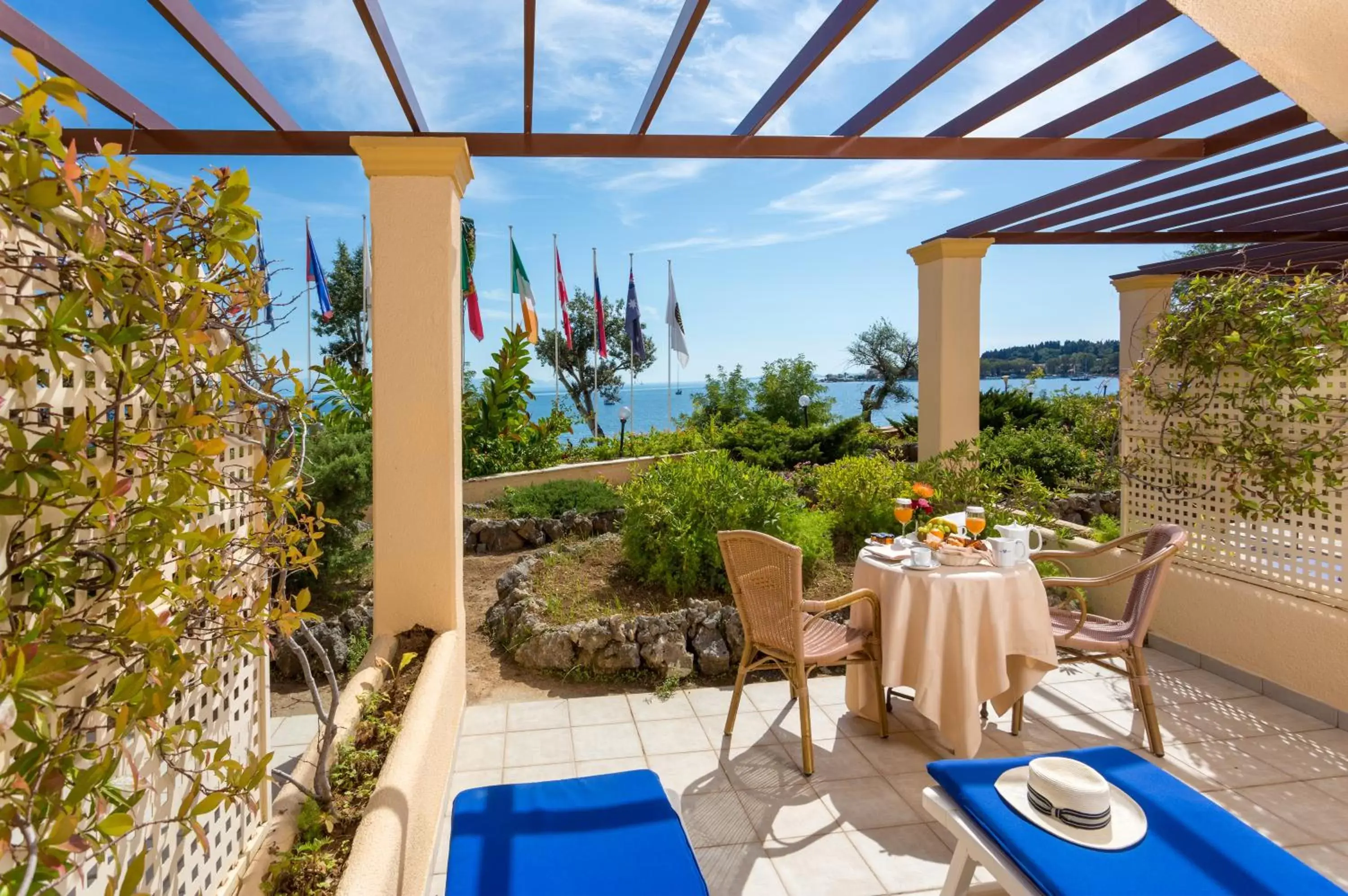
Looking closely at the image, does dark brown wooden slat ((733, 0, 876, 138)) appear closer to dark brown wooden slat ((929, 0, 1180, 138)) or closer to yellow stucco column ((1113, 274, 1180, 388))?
dark brown wooden slat ((929, 0, 1180, 138))

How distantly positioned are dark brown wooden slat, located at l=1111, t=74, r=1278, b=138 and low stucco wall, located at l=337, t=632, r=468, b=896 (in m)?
4.56

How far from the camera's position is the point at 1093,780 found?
2043 mm

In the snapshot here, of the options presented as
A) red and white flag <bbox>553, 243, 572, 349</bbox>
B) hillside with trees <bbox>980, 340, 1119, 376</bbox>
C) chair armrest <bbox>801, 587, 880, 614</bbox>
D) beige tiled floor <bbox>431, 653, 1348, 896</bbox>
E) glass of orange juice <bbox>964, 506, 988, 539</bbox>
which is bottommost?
beige tiled floor <bbox>431, 653, 1348, 896</bbox>

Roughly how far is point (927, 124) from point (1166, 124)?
1.29 metres

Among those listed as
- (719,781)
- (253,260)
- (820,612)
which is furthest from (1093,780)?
(253,260)

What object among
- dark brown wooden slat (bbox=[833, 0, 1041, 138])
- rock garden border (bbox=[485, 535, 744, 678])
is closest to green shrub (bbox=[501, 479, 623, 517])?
rock garden border (bbox=[485, 535, 744, 678])

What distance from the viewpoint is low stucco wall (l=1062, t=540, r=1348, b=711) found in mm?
3748

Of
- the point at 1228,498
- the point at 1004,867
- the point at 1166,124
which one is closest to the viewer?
the point at 1004,867

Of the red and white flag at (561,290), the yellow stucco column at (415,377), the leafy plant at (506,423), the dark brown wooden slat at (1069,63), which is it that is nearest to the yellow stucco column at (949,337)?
the dark brown wooden slat at (1069,63)

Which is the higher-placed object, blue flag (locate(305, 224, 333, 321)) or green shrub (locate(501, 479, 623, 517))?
Answer: blue flag (locate(305, 224, 333, 321))

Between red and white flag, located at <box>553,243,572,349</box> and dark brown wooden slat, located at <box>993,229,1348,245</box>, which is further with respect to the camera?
red and white flag, located at <box>553,243,572,349</box>

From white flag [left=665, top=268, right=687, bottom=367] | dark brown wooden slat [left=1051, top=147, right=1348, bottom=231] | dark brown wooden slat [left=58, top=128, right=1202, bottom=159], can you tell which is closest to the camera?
dark brown wooden slat [left=58, top=128, right=1202, bottom=159]

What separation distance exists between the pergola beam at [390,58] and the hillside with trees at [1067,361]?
17.5 feet

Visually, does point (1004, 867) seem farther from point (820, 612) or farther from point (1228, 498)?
point (1228, 498)
